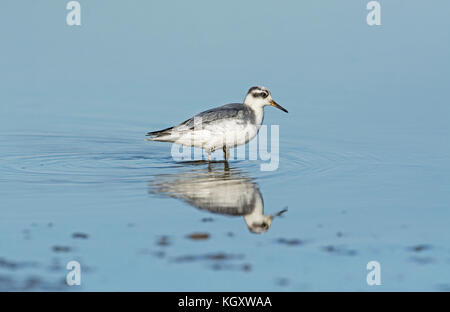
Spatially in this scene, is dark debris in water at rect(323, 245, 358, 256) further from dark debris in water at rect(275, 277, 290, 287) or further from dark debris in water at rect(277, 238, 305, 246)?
dark debris in water at rect(275, 277, 290, 287)

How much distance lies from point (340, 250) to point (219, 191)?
317 centimetres

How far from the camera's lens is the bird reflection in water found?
10633 millimetres

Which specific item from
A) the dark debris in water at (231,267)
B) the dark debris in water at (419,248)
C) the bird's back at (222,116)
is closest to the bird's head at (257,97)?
the bird's back at (222,116)

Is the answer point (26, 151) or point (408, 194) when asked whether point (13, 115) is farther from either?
point (408, 194)

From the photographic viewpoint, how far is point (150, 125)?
55.5ft

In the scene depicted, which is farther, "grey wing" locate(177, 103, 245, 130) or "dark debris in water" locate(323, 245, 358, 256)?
"grey wing" locate(177, 103, 245, 130)

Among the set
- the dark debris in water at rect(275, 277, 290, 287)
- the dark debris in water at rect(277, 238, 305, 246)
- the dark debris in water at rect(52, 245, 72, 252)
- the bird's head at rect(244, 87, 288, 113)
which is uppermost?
the bird's head at rect(244, 87, 288, 113)

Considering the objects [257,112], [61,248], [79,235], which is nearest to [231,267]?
[61,248]

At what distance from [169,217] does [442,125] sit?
7.95 m

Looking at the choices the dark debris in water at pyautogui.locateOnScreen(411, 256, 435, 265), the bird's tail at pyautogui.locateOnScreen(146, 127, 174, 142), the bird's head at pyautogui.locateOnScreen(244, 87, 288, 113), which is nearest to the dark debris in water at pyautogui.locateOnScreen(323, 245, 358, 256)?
the dark debris in water at pyautogui.locateOnScreen(411, 256, 435, 265)

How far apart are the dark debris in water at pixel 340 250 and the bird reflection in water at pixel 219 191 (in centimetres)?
93

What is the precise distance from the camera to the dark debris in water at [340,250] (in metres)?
9.14

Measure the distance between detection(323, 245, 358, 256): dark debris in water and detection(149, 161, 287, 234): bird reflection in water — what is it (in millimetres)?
932

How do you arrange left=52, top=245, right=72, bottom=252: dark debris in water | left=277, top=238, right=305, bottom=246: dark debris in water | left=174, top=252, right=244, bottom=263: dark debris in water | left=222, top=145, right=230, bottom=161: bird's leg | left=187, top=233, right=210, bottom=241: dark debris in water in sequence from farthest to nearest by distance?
left=222, top=145, right=230, bottom=161: bird's leg
left=187, top=233, right=210, bottom=241: dark debris in water
left=277, top=238, right=305, bottom=246: dark debris in water
left=52, top=245, right=72, bottom=252: dark debris in water
left=174, top=252, right=244, bottom=263: dark debris in water
